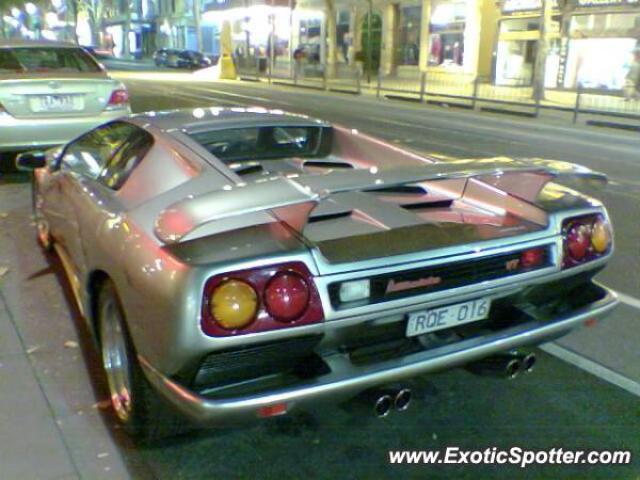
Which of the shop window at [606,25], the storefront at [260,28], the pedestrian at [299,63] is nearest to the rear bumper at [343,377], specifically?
the shop window at [606,25]

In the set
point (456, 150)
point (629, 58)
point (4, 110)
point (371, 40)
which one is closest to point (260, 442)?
point (4, 110)

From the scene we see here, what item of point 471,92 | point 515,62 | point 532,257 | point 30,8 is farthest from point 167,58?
point 30,8

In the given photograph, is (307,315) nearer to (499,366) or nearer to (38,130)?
(499,366)

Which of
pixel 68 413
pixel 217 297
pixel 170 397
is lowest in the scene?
pixel 68 413

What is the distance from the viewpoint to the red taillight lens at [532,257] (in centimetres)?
306

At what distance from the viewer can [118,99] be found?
28.6 ft

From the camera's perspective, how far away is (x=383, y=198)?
150 inches

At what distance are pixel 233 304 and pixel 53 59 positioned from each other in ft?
26.0

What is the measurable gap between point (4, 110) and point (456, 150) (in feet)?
24.1

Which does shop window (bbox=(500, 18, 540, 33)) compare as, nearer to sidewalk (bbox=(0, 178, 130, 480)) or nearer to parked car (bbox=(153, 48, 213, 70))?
parked car (bbox=(153, 48, 213, 70))

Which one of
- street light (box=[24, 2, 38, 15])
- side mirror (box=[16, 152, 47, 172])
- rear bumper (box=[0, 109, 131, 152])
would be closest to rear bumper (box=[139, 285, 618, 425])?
side mirror (box=[16, 152, 47, 172])

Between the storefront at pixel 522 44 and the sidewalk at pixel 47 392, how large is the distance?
23.6 meters

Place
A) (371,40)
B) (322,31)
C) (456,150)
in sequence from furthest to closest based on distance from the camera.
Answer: (322,31)
(371,40)
(456,150)

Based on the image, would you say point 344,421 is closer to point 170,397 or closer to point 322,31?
point 170,397
